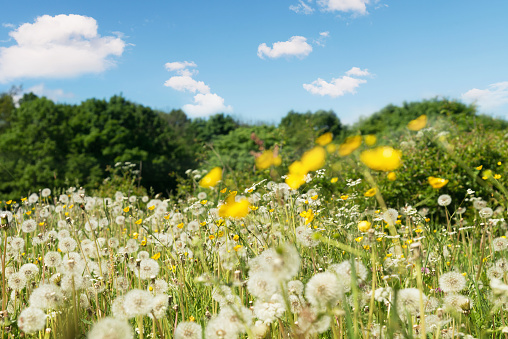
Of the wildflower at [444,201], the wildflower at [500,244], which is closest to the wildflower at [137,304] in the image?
the wildflower at [500,244]

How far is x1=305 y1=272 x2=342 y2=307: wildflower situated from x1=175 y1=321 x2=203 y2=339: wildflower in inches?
15.9

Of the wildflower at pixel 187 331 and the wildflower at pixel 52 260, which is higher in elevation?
the wildflower at pixel 52 260

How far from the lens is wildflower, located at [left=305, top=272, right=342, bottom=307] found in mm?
1004

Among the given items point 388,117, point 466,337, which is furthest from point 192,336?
point 388,117

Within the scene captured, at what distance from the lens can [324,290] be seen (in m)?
1.02

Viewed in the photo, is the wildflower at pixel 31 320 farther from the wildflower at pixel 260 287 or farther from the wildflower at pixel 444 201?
the wildflower at pixel 444 201

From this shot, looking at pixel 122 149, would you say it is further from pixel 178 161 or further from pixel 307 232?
pixel 307 232

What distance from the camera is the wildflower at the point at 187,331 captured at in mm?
1201

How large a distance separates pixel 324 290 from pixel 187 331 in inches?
18.7

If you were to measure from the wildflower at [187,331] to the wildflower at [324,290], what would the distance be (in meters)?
0.40

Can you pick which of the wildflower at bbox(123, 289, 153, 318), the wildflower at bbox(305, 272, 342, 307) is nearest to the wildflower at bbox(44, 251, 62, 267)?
the wildflower at bbox(123, 289, 153, 318)

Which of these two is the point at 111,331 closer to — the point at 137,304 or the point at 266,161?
the point at 137,304

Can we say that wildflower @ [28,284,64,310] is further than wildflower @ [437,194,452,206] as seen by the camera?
No

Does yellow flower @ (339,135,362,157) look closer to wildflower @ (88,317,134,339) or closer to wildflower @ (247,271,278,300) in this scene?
wildflower @ (247,271,278,300)
